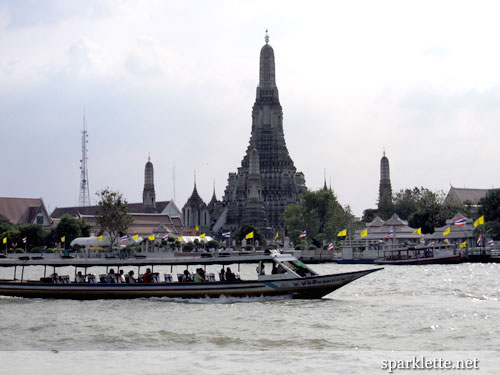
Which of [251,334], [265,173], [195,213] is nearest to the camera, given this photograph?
[251,334]

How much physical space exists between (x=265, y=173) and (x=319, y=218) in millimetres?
40527

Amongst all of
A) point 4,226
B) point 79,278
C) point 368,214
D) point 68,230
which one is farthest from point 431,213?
point 79,278

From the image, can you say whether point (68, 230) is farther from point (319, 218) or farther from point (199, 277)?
point (199, 277)

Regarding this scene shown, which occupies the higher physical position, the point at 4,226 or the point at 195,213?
the point at 195,213

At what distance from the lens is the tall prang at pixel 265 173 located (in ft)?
495

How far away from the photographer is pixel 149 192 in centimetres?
17650

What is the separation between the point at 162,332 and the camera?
82.1ft

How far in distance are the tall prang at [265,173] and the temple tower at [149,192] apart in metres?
17.8

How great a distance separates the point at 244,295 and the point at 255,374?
65.8ft

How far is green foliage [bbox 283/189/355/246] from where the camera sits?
117 metres

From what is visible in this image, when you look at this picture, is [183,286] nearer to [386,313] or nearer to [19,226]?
A: [386,313]

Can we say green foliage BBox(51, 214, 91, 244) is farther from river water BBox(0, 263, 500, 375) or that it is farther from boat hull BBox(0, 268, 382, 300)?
boat hull BBox(0, 268, 382, 300)

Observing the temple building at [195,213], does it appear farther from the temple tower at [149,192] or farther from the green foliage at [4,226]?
the green foliage at [4,226]

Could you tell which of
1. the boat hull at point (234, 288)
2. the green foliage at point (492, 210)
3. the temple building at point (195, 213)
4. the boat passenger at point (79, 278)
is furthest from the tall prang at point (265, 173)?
the boat hull at point (234, 288)
